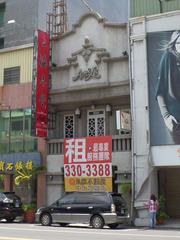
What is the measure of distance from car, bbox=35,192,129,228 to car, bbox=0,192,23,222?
2.52 meters

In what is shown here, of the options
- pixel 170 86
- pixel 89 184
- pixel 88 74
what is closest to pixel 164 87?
pixel 170 86

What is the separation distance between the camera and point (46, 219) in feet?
75.7

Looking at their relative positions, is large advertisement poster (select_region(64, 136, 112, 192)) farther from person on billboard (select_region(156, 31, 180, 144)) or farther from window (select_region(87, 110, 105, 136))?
person on billboard (select_region(156, 31, 180, 144))

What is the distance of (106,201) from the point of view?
853 inches

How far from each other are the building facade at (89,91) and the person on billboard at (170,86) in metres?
2.27

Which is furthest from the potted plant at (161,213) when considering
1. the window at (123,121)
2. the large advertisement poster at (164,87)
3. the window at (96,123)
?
the window at (96,123)

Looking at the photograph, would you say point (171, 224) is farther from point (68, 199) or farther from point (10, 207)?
point (10, 207)

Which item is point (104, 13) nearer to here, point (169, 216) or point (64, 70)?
point (64, 70)

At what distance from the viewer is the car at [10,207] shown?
81.6ft

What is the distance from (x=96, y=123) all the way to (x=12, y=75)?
6.62m

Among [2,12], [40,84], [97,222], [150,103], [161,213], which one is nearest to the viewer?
[97,222]

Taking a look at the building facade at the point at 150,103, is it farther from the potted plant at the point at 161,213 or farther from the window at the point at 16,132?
the window at the point at 16,132

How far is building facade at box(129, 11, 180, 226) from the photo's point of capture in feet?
77.9

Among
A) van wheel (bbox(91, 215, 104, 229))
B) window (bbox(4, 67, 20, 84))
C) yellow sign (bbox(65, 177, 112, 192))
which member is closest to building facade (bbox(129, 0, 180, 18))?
window (bbox(4, 67, 20, 84))
